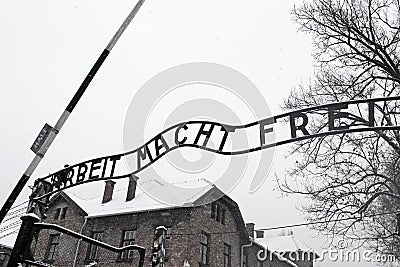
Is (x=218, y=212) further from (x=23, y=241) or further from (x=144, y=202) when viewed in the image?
(x=23, y=241)

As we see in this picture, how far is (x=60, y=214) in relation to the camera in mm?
21766

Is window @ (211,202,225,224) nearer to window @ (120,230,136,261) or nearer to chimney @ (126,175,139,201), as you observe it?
window @ (120,230,136,261)

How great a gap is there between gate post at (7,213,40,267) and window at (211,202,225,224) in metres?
15.9

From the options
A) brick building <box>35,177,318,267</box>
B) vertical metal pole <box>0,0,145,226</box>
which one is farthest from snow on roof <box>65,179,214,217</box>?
vertical metal pole <box>0,0,145,226</box>

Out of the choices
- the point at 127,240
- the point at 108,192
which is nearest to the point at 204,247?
the point at 127,240

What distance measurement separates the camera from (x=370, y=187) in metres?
10.9

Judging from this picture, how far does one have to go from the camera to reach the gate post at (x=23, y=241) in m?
3.72

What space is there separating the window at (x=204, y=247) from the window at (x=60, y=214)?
816 cm

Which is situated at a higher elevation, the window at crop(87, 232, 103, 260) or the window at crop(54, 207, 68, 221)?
the window at crop(54, 207, 68, 221)

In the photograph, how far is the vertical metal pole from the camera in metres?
4.75

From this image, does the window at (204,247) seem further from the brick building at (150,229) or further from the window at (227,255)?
the window at (227,255)

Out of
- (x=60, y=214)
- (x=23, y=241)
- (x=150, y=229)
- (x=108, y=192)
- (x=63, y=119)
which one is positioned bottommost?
(x=23, y=241)

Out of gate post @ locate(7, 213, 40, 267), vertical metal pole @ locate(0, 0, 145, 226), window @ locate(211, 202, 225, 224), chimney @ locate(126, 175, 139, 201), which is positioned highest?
chimney @ locate(126, 175, 139, 201)

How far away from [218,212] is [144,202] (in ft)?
12.3
